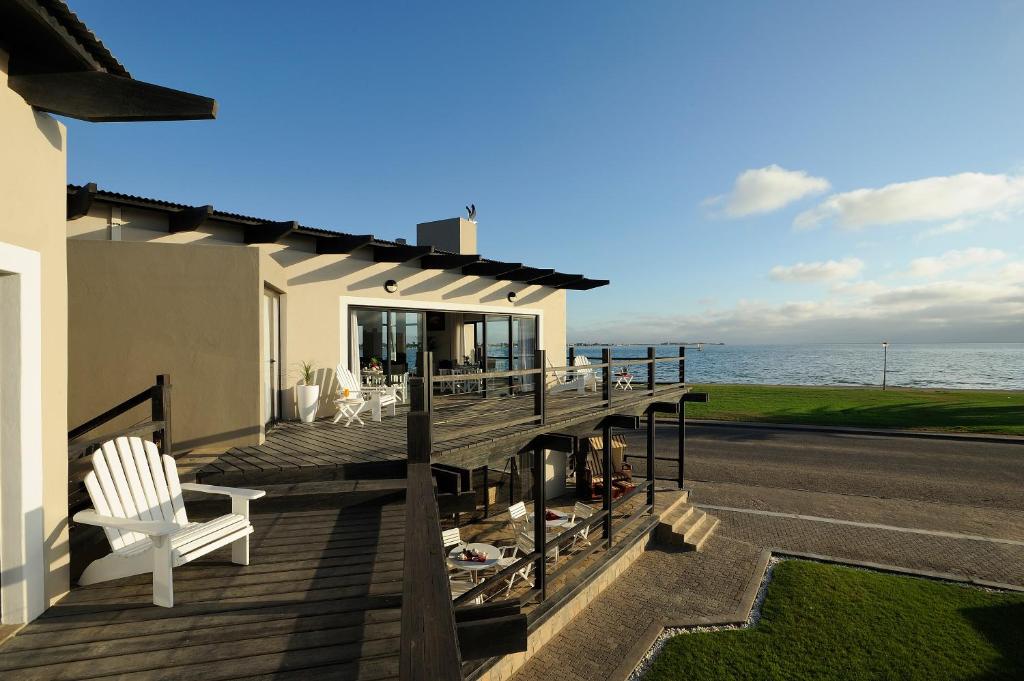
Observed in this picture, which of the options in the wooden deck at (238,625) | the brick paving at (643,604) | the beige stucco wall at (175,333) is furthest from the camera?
the brick paving at (643,604)

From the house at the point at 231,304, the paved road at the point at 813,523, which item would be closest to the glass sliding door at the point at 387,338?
the house at the point at 231,304

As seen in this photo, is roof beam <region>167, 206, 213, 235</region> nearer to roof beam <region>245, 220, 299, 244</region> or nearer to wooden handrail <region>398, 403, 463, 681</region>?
roof beam <region>245, 220, 299, 244</region>

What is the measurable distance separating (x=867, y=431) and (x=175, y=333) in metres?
27.7

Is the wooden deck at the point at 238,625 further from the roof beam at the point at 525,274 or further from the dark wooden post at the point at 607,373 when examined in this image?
the roof beam at the point at 525,274

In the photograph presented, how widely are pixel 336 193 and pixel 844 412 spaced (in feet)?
97.1

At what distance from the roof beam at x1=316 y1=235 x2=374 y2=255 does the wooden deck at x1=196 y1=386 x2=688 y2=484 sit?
3.31 metres

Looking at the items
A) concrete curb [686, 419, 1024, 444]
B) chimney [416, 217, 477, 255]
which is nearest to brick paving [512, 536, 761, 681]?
chimney [416, 217, 477, 255]

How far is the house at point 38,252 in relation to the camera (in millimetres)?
3189

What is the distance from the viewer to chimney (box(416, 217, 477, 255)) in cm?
1439

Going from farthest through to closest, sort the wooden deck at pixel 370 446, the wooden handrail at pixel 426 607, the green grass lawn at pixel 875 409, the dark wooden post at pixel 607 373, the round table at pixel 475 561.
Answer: the green grass lawn at pixel 875 409, the round table at pixel 475 561, the dark wooden post at pixel 607 373, the wooden deck at pixel 370 446, the wooden handrail at pixel 426 607

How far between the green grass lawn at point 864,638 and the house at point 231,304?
24.0 ft

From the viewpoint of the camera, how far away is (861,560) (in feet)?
33.2

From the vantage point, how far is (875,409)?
93.7 feet

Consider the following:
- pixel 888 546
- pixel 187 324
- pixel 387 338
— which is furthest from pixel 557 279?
pixel 888 546
